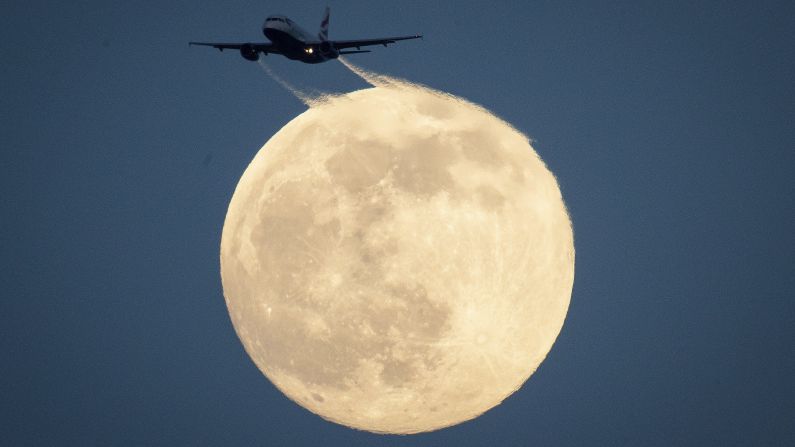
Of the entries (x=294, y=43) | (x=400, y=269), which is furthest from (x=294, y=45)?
(x=400, y=269)

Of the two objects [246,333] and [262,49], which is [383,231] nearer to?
[246,333]

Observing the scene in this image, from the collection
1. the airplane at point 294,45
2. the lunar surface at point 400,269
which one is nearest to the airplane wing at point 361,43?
the airplane at point 294,45


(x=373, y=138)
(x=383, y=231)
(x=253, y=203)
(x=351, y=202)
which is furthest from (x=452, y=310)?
(x=253, y=203)

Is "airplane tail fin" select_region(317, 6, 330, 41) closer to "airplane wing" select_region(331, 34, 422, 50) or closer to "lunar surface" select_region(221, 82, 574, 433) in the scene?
"airplane wing" select_region(331, 34, 422, 50)

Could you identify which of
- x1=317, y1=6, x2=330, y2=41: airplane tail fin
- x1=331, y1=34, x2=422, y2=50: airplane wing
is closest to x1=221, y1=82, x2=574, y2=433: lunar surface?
x1=331, y1=34, x2=422, y2=50: airplane wing

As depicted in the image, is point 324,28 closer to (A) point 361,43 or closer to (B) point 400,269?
(A) point 361,43

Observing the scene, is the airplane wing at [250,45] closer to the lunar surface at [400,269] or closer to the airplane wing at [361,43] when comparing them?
the airplane wing at [361,43]

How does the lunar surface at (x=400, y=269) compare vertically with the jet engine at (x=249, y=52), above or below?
below
